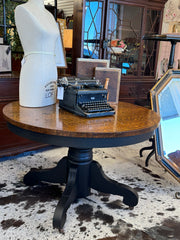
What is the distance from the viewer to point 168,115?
231 cm

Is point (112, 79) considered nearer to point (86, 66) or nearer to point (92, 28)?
point (86, 66)

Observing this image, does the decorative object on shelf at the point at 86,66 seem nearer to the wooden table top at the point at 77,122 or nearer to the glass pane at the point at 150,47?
the wooden table top at the point at 77,122

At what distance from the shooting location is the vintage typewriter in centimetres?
153

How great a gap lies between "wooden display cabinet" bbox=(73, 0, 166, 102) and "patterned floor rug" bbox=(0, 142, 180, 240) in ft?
4.61

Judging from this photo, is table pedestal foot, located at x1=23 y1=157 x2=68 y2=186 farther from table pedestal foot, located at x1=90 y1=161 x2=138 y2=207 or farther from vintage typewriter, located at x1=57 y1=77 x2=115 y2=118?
vintage typewriter, located at x1=57 y1=77 x2=115 y2=118

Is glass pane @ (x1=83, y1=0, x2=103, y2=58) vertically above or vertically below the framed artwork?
above

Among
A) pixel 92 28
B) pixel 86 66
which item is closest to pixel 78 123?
pixel 86 66

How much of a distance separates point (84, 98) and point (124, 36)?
1.90m

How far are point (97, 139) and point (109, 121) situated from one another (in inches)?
9.4

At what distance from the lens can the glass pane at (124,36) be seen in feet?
9.84

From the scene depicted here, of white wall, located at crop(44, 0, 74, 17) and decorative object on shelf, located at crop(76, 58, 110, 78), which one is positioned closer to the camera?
decorative object on shelf, located at crop(76, 58, 110, 78)

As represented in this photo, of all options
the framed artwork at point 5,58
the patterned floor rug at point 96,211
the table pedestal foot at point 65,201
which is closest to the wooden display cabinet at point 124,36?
the framed artwork at point 5,58

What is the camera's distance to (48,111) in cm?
162

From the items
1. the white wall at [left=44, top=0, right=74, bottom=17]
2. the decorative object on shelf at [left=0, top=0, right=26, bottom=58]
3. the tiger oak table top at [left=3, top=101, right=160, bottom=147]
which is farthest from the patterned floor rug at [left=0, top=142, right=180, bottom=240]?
the white wall at [left=44, top=0, right=74, bottom=17]
